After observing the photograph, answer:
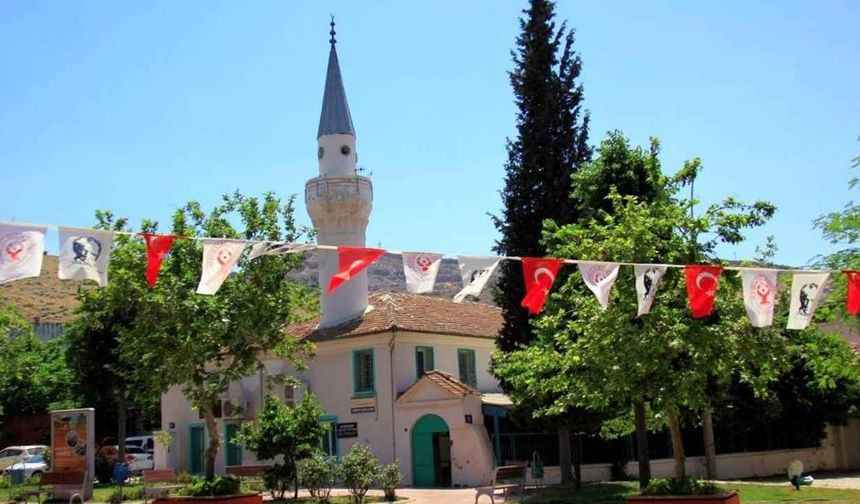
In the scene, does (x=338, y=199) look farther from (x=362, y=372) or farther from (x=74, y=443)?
(x=74, y=443)

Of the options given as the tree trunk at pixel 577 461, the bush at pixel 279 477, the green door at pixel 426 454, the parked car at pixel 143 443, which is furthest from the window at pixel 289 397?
the parked car at pixel 143 443

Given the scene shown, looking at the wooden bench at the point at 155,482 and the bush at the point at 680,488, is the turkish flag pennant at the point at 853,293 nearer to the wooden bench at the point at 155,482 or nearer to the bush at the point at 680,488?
the bush at the point at 680,488

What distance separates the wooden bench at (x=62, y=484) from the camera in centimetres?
2417

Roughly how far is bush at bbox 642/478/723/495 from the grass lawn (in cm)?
434

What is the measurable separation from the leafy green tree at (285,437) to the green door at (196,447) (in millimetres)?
14480

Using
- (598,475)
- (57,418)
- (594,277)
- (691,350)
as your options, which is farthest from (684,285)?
(57,418)

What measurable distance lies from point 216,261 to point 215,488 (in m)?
8.27

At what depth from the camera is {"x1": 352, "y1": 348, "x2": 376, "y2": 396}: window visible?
30.4 meters

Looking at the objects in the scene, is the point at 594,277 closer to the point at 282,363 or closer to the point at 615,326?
the point at 615,326

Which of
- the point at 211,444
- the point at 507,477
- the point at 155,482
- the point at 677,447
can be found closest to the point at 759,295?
the point at 677,447

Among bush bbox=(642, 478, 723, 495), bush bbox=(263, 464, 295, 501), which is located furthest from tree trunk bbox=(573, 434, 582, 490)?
bush bbox=(642, 478, 723, 495)

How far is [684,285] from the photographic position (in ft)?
52.5

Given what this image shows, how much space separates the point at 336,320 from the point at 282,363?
101 inches

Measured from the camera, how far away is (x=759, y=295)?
14719mm
